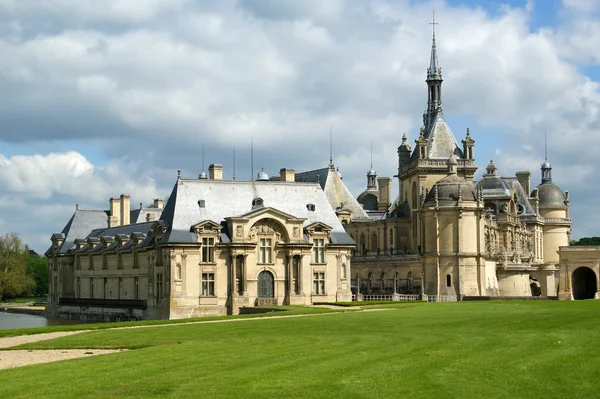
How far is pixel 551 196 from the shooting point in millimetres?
124312

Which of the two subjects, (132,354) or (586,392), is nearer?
(586,392)

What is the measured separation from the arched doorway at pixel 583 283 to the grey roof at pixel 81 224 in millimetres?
50708

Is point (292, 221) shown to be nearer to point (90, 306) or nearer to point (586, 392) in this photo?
point (90, 306)

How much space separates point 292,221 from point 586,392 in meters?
56.6

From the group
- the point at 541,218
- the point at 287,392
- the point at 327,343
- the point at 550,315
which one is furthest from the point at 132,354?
the point at 541,218

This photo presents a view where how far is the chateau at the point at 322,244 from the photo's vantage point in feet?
247

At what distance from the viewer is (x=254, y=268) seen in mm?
76812

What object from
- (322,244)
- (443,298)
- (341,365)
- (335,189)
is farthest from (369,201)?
(341,365)

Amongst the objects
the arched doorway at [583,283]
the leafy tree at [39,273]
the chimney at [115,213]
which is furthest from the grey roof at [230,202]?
the leafy tree at [39,273]

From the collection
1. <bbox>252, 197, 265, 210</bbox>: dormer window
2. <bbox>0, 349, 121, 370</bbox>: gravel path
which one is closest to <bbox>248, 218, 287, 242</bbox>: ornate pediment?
<bbox>252, 197, 265, 210</bbox>: dormer window

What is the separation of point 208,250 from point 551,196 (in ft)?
208

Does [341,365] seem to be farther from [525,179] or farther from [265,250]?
[525,179]

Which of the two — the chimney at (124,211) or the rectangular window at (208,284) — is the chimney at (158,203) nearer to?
the chimney at (124,211)

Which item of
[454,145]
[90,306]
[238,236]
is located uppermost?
[454,145]
